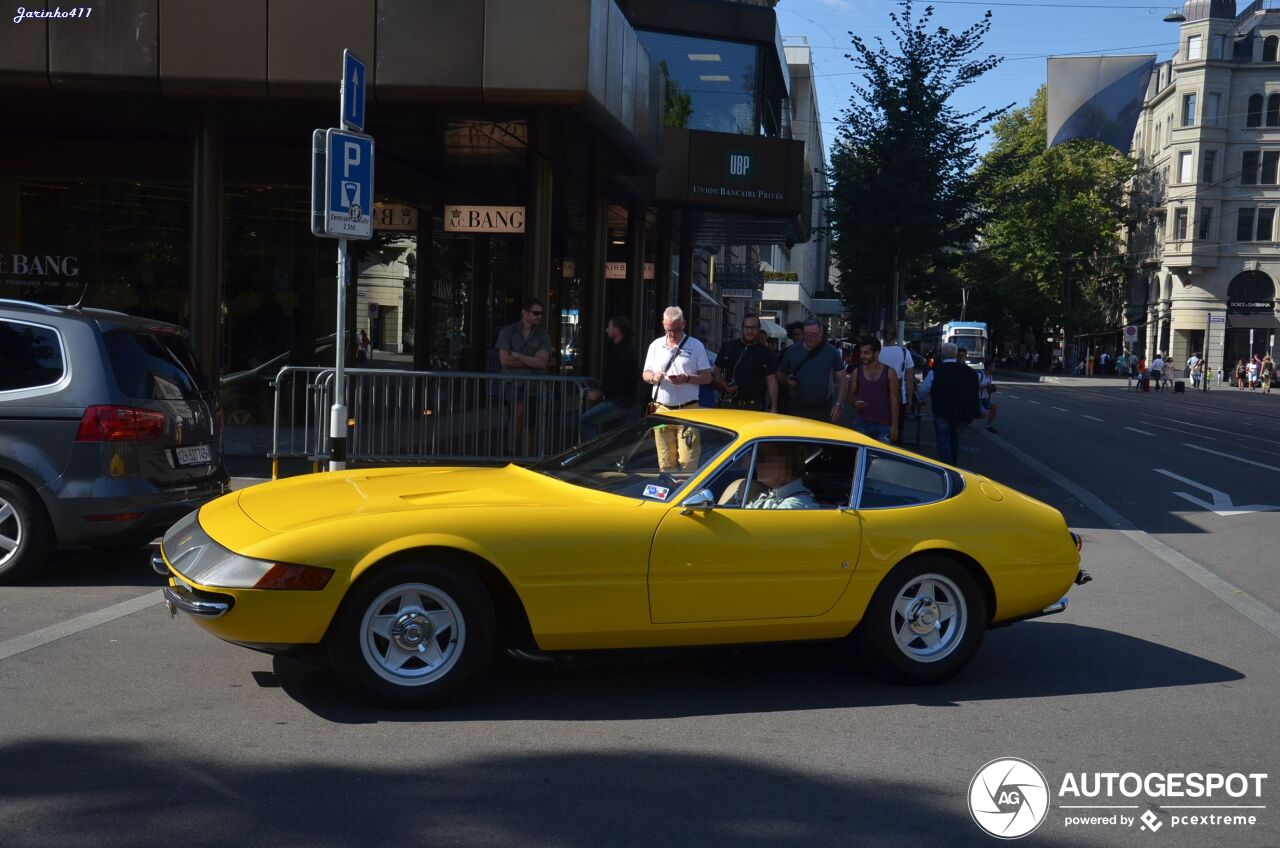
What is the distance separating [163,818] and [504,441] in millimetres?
8235

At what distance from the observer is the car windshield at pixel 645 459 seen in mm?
6016

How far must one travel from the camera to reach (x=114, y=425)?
7609 mm

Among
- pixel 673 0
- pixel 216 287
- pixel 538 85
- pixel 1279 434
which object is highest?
pixel 673 0

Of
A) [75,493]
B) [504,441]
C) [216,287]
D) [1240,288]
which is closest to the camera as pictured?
[75,493]

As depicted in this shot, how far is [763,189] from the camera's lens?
22.3 meters

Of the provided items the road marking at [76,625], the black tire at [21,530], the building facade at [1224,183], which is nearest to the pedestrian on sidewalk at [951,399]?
the road marking at [76,625]

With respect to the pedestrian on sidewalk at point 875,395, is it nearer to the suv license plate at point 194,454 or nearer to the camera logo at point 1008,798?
the suv license plate at point 194,454

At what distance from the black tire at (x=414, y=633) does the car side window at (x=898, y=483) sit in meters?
2.05

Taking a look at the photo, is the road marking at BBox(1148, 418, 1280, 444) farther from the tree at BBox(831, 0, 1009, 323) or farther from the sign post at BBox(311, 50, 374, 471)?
the sign post at BBox(311, 50, 374, 471)

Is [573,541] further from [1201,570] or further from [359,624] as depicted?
[1201,570]

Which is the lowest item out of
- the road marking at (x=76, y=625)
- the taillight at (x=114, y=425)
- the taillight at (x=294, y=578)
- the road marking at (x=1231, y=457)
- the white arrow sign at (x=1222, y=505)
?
the road marking at (x=1231, y=457)

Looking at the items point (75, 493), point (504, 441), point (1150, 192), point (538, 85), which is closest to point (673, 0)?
point (538, 85)

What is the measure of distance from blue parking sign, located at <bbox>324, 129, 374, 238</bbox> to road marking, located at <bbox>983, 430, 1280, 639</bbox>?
22.7 ft

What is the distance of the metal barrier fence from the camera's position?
11695 mm
